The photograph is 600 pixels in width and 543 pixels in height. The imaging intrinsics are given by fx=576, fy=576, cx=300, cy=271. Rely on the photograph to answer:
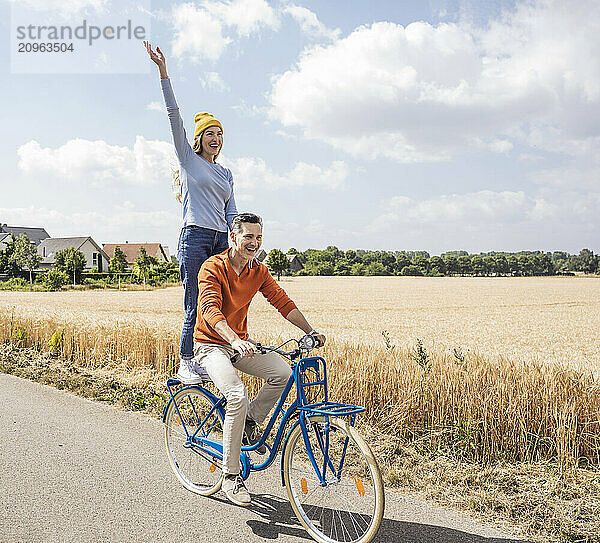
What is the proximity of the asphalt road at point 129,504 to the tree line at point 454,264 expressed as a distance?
110 meters

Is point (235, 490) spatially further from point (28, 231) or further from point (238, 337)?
point (28, 231)

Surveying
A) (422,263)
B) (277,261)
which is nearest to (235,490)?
(277,261)

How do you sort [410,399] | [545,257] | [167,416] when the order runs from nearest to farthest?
[167,416] < [410,399] < [545,257]

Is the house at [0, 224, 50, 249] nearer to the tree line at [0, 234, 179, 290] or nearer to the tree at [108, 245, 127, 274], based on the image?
the tree at [108, 245, 127, 274]

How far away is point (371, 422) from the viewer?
5.87 m

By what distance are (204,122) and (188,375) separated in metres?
2.37

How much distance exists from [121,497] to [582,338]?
2029 centimetres

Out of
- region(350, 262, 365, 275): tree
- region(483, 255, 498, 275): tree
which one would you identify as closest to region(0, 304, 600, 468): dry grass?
region(350, 262, 365, 275): tree

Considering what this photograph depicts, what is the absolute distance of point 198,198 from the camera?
5.57 metres

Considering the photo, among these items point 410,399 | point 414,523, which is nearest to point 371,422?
point 410,399

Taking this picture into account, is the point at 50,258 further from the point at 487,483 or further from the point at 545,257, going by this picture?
the point at 545,257

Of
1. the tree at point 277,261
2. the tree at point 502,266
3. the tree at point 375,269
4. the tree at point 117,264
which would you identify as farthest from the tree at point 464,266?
the tree at point 117,264

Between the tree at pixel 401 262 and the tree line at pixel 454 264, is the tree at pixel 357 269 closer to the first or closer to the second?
the tree line at pixel 454 264

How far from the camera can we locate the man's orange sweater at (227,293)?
155 inches
